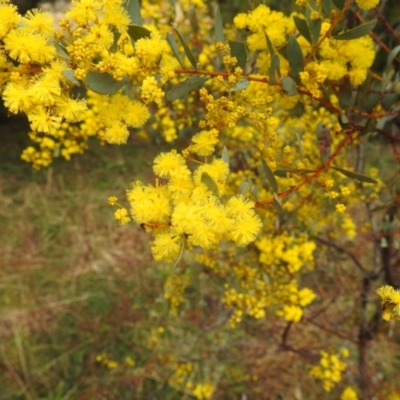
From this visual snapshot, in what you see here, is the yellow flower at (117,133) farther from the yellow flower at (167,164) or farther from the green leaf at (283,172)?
the green leaf at (283,172)

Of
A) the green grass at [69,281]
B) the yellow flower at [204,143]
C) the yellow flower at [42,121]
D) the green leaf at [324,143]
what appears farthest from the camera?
the green grass at [69,281]

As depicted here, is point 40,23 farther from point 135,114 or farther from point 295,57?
point 295,57

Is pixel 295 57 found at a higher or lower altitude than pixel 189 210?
higher

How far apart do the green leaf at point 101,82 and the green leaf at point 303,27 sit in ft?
0.99

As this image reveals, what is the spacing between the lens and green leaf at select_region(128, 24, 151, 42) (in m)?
0.71

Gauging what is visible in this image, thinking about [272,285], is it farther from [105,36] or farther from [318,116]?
[105,36]

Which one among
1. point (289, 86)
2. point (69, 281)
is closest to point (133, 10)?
point (289, 86)

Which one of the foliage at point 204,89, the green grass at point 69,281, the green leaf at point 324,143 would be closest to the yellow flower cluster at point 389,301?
the foliage at point 204,89

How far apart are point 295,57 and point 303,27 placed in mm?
48

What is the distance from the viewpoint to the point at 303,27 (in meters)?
0.83

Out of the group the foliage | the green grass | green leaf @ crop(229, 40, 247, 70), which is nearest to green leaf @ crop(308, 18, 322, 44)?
the foliage

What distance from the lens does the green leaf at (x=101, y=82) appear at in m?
0.69

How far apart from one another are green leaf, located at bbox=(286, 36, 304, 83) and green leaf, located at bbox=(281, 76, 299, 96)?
0.06 ft

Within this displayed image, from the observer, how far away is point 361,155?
1.78m
